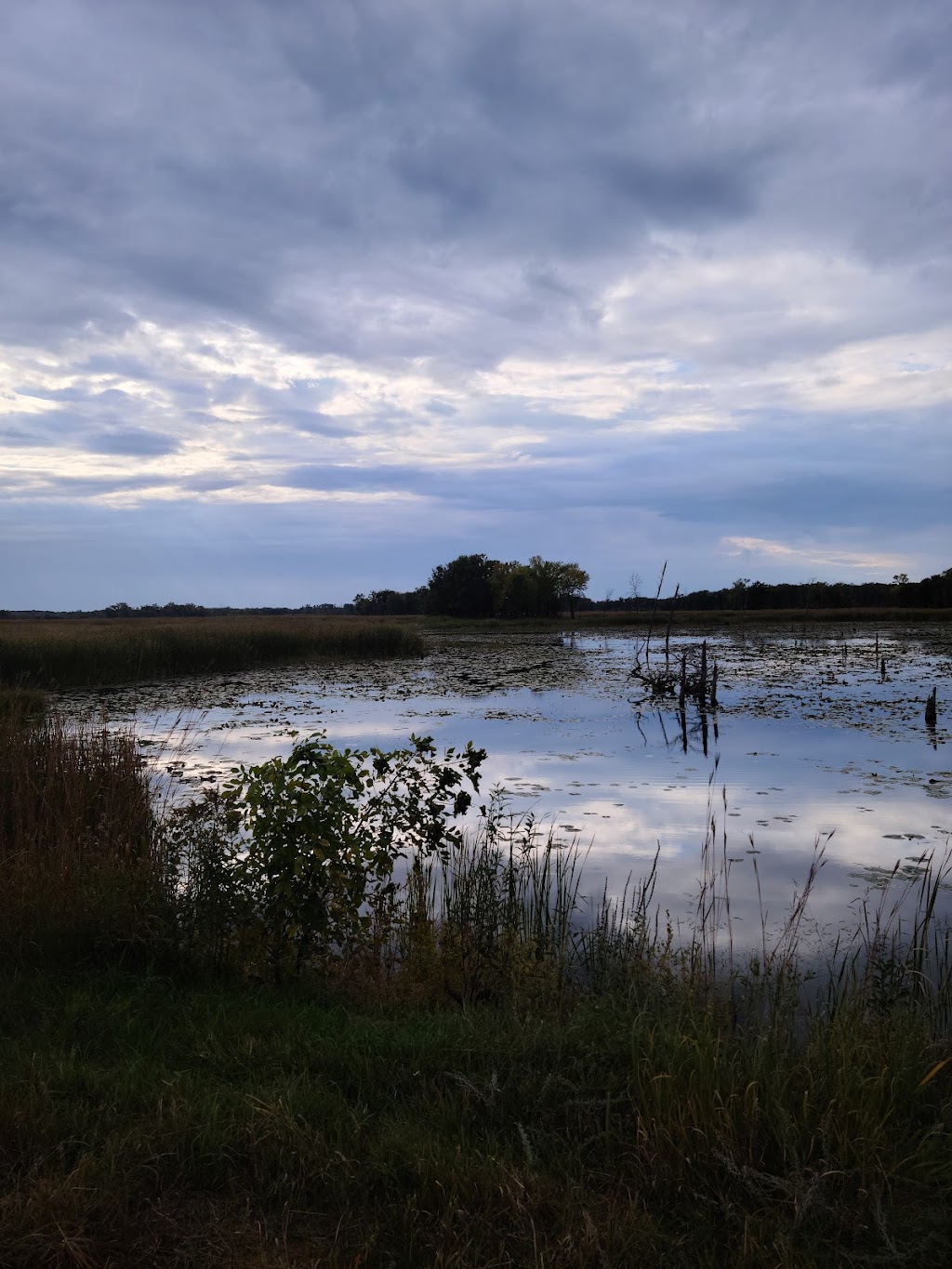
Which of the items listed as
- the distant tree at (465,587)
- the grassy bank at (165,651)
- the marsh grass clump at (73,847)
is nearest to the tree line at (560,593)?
the distant tree at (465,587)

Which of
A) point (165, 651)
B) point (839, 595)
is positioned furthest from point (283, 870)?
point (839, 595)

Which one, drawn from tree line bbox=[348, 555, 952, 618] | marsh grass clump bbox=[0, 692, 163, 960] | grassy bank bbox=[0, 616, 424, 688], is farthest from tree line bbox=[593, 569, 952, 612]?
marsh grass clump bbox=[0, 692, 163, 960]

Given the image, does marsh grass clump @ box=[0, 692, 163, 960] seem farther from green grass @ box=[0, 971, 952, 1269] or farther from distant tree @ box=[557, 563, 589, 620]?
distant tree @ box=[557, 563, 589, 620]

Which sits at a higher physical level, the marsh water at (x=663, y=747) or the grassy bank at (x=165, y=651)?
the grassy bank at (x=165, y=651)

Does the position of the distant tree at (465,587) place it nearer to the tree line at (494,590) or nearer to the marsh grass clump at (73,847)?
the tree line at (494,590)

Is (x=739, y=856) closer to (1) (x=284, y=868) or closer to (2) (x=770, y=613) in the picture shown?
(1) (x=284, y=868)

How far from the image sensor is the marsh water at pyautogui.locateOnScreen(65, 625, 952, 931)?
1009 centimetres

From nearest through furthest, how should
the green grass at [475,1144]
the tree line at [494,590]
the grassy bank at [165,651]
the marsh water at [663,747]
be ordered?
the green grass at [475,1144] < the marsh water at [663,747] < the grassy bank at [165,651] < the tree line at [494,590]

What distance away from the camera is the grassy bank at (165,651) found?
2925 cm

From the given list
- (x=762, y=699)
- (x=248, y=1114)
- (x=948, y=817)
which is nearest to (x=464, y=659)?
(x=762, y=699)

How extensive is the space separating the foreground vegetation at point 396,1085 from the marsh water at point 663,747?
2571 mm

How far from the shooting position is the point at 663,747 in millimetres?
18891

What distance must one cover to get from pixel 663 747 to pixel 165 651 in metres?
21.7

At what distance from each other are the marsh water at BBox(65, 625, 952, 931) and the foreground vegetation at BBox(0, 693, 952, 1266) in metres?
2.57
